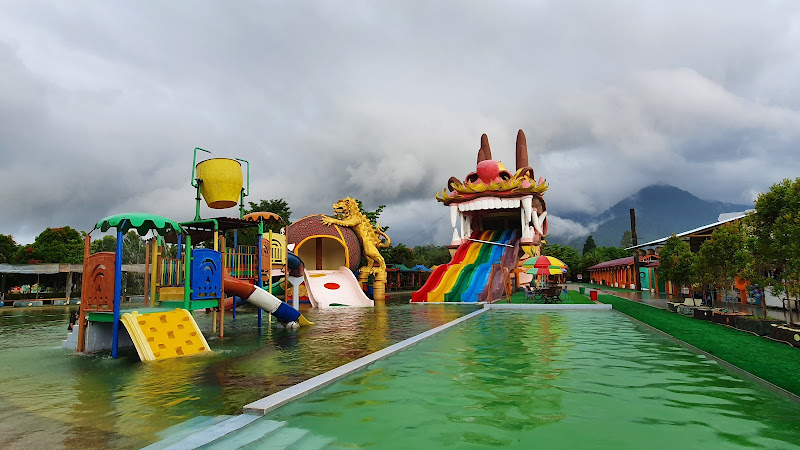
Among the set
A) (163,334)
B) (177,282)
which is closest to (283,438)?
(163,334)

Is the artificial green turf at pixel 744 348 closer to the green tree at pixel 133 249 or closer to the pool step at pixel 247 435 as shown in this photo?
the pool step at pixel 247 435

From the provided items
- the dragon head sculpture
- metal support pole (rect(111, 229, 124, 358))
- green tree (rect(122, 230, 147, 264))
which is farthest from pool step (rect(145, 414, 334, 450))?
green tree (rect(122, 230, 147, 264))

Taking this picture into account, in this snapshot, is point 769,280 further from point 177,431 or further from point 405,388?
point 177,431

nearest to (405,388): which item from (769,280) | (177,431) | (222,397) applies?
(222,397)

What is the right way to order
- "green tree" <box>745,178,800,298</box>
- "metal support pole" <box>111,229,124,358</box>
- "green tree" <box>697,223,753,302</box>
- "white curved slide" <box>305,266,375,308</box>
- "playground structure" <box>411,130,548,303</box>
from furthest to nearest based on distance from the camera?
"playground structure" <box>411,130,548,303</box> < "white curved slide" <box>305,266,375,308</box> < "green tree" <box>697,223,753,302</box> < "green tree" <box>745,178,800,298</box> < "metal support pole" <box>111,229,124,358</box>

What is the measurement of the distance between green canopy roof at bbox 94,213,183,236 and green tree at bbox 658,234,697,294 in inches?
656

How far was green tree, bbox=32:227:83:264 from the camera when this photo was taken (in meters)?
41.5

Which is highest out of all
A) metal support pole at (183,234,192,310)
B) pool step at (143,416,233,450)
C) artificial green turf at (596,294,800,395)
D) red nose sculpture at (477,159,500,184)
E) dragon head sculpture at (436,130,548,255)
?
red nose sculpture at (477,159,500,184)

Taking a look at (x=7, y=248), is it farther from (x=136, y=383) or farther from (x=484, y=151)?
(x=136, y=383)

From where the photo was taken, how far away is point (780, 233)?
978cm

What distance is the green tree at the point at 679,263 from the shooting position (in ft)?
58.0

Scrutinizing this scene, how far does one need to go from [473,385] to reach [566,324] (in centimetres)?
812

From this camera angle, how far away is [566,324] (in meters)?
12.8

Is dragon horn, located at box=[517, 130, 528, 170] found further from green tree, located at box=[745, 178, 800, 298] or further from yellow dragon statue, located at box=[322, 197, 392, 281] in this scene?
green tree, located at box=[745, 178, 800, 298]
